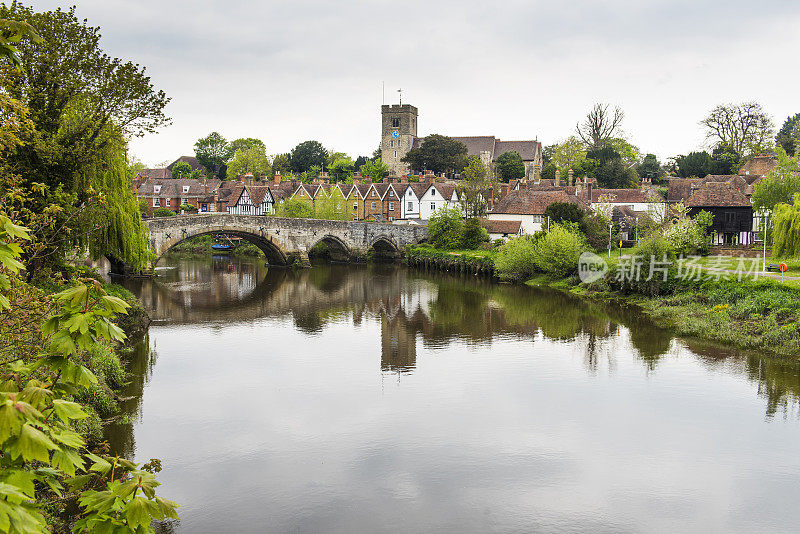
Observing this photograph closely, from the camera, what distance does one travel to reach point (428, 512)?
1246cm

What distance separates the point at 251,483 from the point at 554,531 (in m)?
5.93

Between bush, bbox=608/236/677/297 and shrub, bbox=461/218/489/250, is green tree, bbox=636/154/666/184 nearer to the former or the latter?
shrub, bbox=461/218/489/250

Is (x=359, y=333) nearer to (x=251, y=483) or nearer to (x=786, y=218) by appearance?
(x=251, y=483)

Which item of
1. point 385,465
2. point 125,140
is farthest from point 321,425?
point 125,140

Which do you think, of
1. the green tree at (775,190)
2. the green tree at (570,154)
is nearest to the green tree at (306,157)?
the green tree at (570,154)

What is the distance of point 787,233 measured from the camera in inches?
1242

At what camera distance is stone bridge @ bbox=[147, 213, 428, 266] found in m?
41.7

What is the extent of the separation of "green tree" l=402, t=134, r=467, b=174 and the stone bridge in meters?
26.3

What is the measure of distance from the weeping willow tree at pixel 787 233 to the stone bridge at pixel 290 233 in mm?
30182

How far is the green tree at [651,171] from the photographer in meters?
82.1

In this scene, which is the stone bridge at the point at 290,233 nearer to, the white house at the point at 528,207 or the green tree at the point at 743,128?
the white house at the point at 528,207

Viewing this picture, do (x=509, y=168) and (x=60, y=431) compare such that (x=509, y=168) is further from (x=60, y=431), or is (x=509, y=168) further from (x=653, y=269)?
(x=60, y=431)

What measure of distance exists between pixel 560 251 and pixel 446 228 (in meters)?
16.0

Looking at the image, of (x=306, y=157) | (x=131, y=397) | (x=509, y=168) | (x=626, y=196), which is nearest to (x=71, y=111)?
(x=131, y=397)
